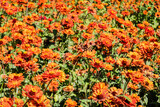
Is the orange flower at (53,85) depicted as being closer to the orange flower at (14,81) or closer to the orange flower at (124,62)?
the orange flower at (14,81)

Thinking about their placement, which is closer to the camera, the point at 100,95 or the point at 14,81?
the point at 100,95

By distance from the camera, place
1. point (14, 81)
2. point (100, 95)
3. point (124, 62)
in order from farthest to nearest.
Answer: point (124, 62) → point (14, 81) → point (100, 95)

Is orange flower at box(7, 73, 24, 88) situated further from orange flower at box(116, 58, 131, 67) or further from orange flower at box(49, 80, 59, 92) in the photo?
orange flower at box(116, 58, 131, 67)

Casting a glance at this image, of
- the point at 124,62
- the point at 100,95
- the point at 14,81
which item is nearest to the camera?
the point at 100,95

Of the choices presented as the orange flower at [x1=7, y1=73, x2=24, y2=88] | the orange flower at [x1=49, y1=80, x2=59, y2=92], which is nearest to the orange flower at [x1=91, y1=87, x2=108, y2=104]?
the orange flower at [x1=49, y1=80, x2=59, y2=92]

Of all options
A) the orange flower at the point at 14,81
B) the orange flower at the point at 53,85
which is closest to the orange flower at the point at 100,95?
the orange flower at the point at 53,85

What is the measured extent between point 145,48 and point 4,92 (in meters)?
1.79

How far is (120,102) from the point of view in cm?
123

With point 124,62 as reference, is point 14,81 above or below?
below

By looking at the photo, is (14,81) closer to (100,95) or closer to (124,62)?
(100,95)

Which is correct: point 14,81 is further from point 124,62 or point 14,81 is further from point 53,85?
point 124,62

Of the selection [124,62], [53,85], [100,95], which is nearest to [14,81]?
[53,85]

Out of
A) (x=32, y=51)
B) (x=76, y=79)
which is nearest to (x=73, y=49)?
(x=76, y=79)

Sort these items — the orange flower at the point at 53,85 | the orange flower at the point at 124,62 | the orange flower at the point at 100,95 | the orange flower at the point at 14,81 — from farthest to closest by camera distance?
1. the orange flower at the point at 124,62
2. the orange flower at the point at 53,85
3. the orange flower at the point at 14,81
4. the orange flower at the point at 100,95
